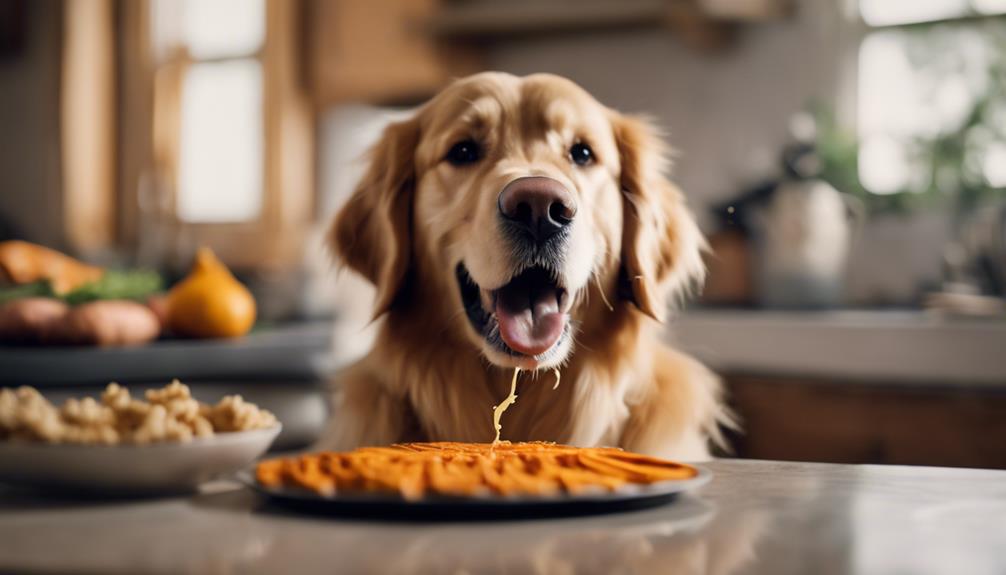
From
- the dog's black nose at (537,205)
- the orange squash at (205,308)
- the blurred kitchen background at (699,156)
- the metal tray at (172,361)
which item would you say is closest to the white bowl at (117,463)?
the dog's black nose at (537,205)

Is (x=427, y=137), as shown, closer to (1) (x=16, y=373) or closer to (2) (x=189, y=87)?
(1) (x=16, y=373)

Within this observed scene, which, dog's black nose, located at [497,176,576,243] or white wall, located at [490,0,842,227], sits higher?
white wall, located at [490,0,842,227]

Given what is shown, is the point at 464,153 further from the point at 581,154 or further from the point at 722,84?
the point at 722,84

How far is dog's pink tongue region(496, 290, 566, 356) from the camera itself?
1217 millimetres

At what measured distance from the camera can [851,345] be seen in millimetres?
2309

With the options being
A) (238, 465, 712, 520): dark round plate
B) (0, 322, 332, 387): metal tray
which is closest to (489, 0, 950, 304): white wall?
(0, 322, 332, 387): metal tray

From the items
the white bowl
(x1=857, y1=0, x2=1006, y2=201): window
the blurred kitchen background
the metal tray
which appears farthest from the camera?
(x1=857, y1=0, x2=1006, y2=201): window

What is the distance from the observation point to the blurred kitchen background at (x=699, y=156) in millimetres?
2322

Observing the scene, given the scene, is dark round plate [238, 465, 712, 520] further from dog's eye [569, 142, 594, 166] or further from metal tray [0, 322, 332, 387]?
metal tray [0, 322, 332, 387]

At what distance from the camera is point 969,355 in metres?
2.18

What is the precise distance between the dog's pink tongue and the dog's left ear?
0.19 meters

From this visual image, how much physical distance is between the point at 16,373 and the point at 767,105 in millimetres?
2357

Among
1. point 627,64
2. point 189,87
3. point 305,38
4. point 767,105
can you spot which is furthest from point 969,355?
point 189,87

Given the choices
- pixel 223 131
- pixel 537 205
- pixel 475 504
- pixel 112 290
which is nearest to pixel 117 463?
pixel 475 504
